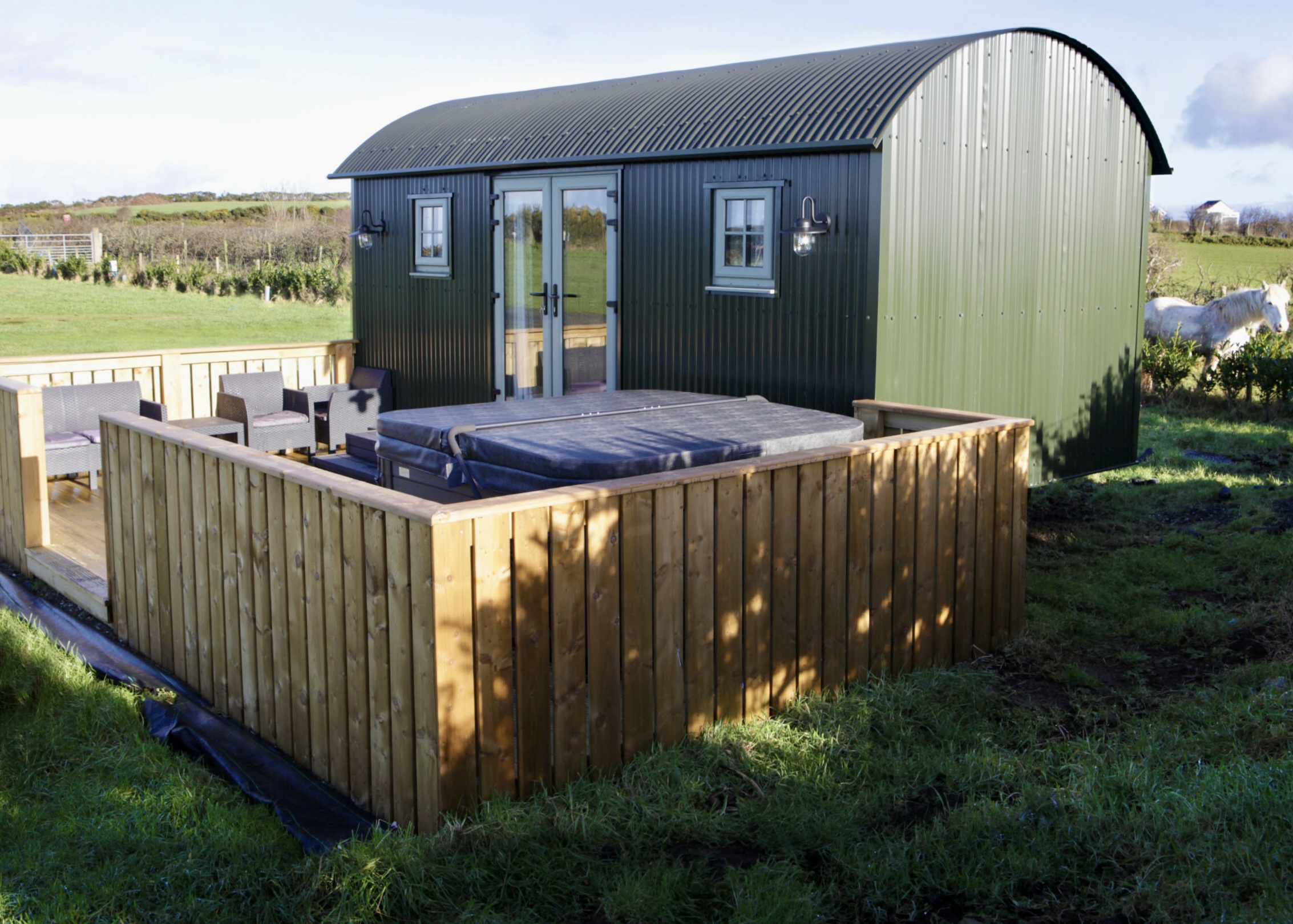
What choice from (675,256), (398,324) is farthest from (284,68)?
(675,256)

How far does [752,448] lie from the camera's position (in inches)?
246

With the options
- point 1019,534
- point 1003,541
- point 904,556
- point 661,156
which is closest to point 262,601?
point 904,556

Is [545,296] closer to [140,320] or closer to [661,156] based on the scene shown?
[661,156]

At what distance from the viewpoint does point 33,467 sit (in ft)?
24.8

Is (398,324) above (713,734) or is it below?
above

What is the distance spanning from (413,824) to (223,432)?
6203 millimetres

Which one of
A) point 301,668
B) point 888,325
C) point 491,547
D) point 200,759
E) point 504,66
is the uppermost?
point 504,66

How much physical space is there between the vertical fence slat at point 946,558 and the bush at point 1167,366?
404 inches

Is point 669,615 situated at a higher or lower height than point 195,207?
lower

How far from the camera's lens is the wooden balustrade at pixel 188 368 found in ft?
34.0

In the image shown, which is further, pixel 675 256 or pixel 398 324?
pixel 398 324

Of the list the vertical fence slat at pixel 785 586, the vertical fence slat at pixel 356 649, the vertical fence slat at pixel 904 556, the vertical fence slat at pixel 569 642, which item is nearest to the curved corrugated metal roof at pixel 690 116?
the vertical fence slat at pixel 904 556

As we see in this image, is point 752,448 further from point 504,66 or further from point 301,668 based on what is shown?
point 504,66

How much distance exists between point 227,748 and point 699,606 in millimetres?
2151
